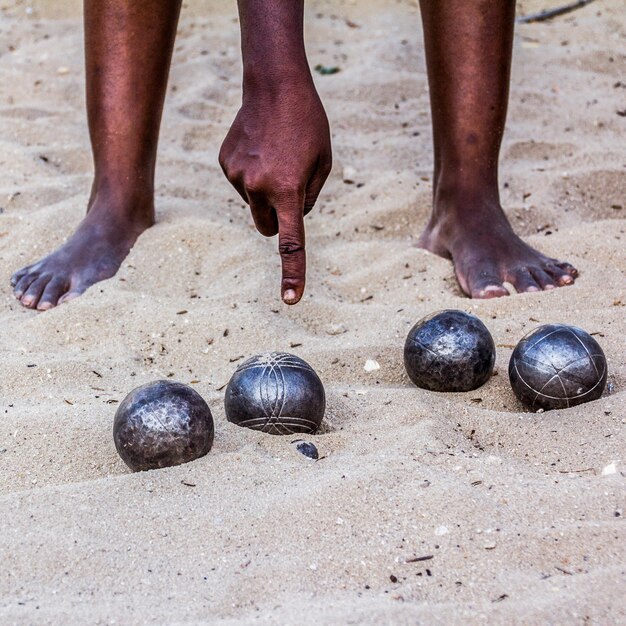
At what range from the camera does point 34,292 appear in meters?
3.69

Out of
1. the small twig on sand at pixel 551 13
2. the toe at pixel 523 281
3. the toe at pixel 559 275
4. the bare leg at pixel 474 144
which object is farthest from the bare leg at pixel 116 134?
the small twig on sand at pixel 551 13

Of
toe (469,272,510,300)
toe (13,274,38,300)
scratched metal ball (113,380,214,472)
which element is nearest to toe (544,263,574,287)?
toe (469,272,510,300)

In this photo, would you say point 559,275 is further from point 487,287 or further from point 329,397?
point 329,397

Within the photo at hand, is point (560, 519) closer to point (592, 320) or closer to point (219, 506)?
point (219, 506)

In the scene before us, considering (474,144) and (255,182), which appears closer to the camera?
(255,182)

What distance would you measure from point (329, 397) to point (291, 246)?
0.62m

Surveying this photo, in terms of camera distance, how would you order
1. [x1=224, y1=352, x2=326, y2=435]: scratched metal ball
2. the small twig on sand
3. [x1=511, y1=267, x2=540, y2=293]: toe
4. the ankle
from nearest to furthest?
[x1=224, y1=352, x2=326, y2=435]: scratched metal ball, [x1=511, y1=267, x2=540, y2=293]: toe, the ankle, the small twig on sand

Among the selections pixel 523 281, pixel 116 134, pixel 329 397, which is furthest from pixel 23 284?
pixel 523 281

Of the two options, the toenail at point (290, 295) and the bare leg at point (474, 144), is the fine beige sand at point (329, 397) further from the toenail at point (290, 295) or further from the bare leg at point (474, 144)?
the toenail at point (290, 295)

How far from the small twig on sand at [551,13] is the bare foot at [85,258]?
4.10 meters

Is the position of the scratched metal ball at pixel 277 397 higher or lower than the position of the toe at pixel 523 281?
higher

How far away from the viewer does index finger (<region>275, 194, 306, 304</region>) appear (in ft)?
8.18

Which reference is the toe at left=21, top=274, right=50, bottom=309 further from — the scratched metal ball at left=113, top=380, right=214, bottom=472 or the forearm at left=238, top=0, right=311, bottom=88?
the forearm at left=238, top=0, right=311, bottom=88

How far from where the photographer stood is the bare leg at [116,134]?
381 cm
